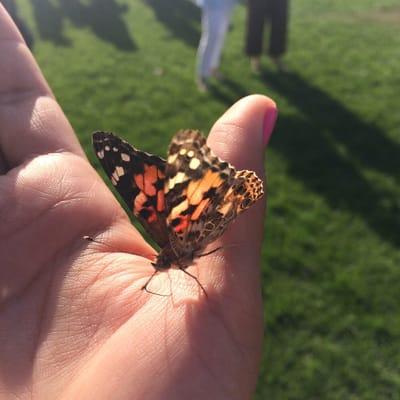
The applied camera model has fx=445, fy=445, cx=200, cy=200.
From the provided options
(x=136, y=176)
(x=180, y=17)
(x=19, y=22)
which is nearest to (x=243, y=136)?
(x=136, y=176)

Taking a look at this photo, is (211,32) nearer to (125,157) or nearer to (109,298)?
(125,157)

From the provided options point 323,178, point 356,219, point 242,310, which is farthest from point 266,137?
point 323,178

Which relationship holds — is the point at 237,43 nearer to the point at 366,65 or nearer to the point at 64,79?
the point at 366,65

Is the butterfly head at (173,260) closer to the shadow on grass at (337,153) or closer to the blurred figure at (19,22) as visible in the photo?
the shadow on grass at (337,153)

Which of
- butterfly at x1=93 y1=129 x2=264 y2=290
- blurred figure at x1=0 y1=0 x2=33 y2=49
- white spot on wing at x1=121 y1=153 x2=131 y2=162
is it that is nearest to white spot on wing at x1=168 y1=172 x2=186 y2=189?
butterfly at x1=93 y1=129 x2=264 y2=290

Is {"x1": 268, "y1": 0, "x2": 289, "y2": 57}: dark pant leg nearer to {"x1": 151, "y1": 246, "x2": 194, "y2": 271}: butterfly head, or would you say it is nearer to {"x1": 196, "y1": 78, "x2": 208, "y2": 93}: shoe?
{"x1": 196, "y1": 78, "x2": 208, "y2": 93}: shoe
